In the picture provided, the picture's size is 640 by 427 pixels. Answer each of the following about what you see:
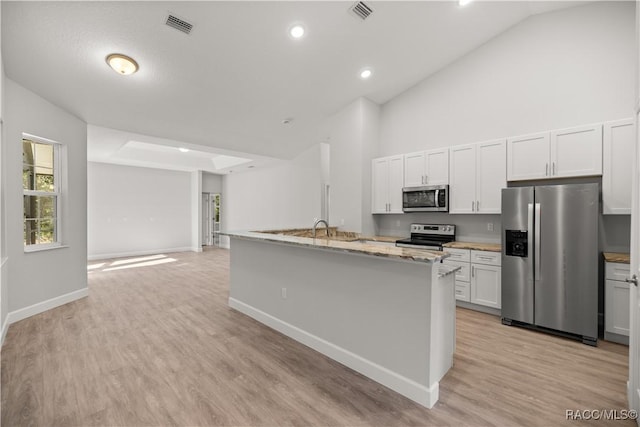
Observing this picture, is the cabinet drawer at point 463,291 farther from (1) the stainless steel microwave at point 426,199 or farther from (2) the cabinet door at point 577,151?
(2) the cabinet door at point 577,151

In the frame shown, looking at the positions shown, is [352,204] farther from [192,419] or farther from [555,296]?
[192,419]

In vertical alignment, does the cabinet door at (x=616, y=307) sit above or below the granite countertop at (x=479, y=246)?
below

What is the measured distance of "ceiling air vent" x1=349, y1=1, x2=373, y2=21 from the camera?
3.12 metres

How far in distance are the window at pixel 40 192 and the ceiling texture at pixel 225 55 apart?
2.25ft

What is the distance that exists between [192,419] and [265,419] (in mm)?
471

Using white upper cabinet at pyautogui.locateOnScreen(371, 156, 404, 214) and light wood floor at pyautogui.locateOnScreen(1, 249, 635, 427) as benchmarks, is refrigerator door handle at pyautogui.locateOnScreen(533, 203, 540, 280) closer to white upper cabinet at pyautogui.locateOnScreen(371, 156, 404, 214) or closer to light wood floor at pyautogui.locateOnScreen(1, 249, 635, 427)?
light wood floor at pyautogui.locateOnScreen(1, 249, 635, 427)

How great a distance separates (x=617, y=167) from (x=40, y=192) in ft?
23.1

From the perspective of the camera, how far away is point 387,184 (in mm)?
4879

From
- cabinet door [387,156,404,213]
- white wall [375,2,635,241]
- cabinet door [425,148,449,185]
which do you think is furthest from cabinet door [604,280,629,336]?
cabinet door [387,156,404,213]

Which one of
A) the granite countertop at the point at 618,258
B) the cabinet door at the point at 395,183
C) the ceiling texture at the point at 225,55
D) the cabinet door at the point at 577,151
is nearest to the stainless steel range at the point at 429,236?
the cabinet door at the point at 395,183

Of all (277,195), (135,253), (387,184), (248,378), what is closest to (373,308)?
(248,378)

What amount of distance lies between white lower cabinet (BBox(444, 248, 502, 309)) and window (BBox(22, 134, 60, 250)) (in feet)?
18.1

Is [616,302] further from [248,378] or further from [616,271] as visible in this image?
[248,378]

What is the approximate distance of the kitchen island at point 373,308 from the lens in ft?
6.50
